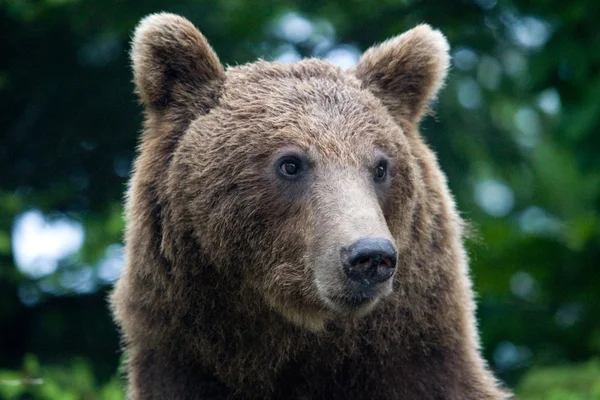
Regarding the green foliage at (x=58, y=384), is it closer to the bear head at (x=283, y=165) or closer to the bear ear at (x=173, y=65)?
the bear head at (x=283, y=165)

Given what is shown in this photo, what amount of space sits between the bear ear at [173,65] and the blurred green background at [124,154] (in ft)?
12.4

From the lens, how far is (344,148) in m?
4.99

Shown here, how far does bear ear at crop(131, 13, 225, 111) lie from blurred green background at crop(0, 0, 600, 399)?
3.77 meters

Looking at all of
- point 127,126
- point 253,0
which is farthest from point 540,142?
point 127,126

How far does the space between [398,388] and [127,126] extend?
5.85m

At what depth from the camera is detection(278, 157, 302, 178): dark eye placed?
4964 millimetres

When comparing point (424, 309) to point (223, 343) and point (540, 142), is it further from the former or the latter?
point (540, 142)

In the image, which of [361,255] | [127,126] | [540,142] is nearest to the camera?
[361,255]

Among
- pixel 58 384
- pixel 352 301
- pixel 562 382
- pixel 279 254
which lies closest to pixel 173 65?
pixel 279 254

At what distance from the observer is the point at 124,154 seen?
10.3m

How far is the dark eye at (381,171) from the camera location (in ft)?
16.4

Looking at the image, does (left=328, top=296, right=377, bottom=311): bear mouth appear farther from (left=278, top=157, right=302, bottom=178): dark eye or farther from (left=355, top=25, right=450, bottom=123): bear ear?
(left=355, top=25, right=450, bottom=123): bear ear

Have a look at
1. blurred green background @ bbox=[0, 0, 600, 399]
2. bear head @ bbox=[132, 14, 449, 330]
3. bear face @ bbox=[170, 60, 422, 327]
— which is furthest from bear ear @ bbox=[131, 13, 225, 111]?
blurred green background @ bbox=[0, 0, 600, 399]

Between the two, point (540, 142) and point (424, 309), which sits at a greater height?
point (540, 142)
